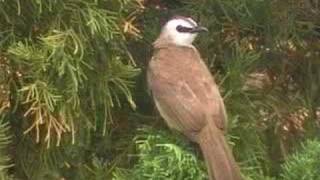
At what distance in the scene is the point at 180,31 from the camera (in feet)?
13.4

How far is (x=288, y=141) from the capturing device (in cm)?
441

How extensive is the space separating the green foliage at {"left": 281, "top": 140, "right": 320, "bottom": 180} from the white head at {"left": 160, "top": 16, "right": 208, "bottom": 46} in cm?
60

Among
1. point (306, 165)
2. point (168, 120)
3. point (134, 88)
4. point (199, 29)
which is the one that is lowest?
point (306, 165)

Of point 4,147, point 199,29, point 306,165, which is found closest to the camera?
point 306,165

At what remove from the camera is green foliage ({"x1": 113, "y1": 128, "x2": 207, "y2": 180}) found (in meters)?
3.62

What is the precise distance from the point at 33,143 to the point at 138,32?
0.47 metres

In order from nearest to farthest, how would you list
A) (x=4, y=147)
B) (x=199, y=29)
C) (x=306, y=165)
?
(x=306, y=165), (x=4, y=147), (x=199, y=29)

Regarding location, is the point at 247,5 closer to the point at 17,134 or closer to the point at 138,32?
the point at 138,32

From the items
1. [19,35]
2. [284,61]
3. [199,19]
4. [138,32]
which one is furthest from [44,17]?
[284,61]

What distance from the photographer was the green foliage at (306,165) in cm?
359

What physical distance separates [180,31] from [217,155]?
1.80ft

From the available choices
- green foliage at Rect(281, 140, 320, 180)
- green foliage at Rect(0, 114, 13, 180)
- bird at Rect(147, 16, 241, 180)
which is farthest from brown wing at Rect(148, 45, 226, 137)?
green foliage at Rect(0, 114, 13, 180)

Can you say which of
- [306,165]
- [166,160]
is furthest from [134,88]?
[306,165]

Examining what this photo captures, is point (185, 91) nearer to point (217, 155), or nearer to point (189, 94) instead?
point (189, 94)
